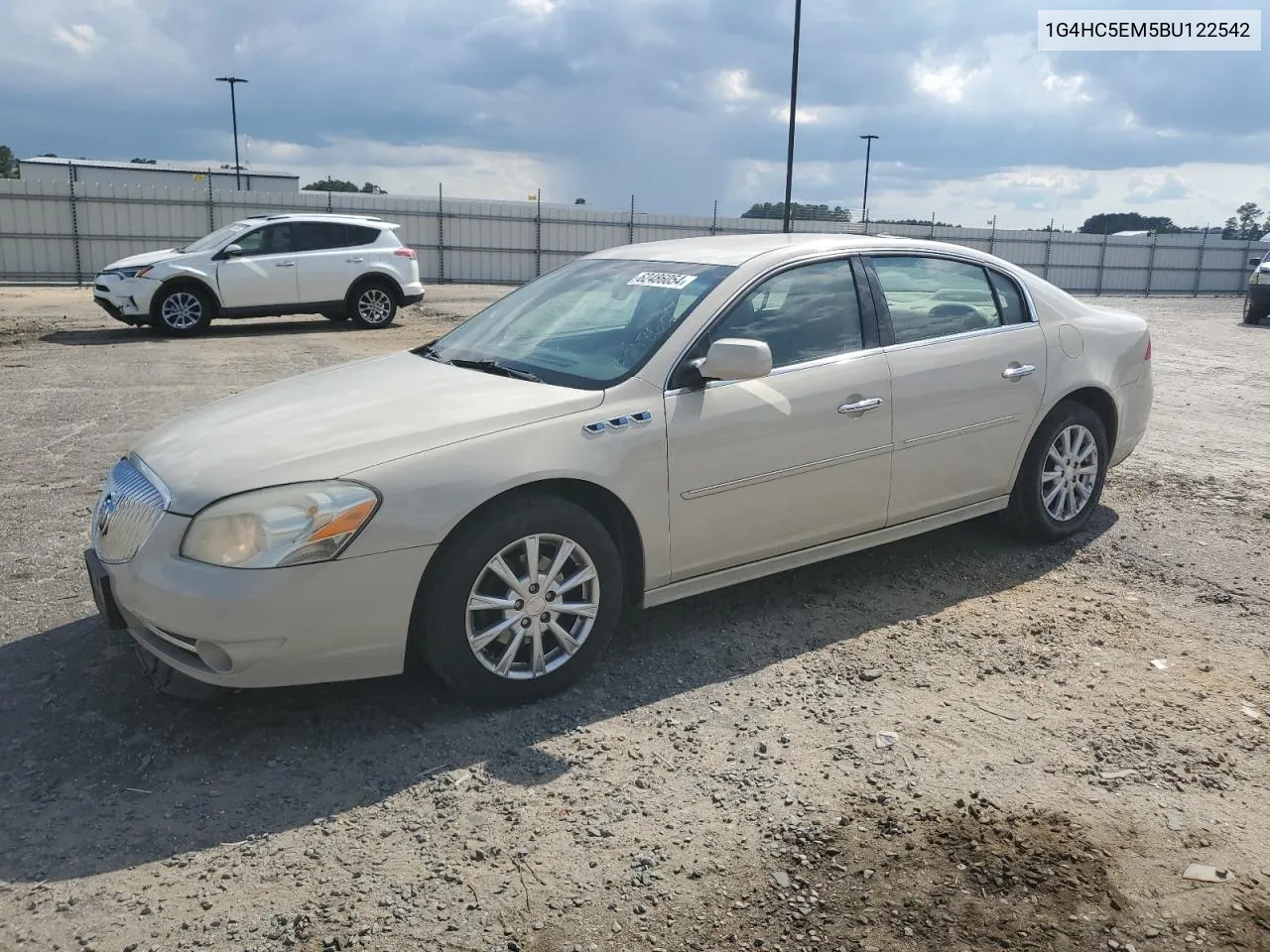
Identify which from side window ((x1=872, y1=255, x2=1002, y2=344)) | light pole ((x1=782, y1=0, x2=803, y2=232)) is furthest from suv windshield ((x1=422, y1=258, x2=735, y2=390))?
light pole ((x1=782, y1=0, x2=803, y2=232))

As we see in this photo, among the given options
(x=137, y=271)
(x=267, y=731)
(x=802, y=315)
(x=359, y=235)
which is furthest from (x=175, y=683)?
(x=359, y=235)

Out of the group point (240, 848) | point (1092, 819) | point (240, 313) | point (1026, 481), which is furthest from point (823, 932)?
point (240, 313)

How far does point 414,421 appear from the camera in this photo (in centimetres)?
363

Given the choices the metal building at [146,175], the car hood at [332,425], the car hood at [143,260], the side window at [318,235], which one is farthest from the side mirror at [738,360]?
the metal building at [146,175]

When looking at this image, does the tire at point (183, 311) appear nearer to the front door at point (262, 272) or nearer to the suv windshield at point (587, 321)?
the front door at point (262, 272)

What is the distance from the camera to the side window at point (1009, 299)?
5137 mm

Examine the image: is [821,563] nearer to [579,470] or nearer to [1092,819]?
[579,470]

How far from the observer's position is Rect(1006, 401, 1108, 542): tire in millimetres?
5188

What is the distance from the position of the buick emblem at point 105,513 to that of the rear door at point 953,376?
10.0 ft

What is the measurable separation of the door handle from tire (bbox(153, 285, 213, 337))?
1279 cm

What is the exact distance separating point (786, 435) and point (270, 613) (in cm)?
203

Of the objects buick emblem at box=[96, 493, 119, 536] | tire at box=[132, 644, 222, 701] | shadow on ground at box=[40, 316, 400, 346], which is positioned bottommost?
tire at box=[132, 644, 222, 701]

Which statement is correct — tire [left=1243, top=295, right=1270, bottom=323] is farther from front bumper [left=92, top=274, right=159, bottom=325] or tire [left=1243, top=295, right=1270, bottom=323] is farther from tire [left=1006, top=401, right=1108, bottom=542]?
front bumper [left=92, top=274, right=159, bottom=325]

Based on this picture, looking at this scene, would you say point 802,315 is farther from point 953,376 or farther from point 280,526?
point 280,526
